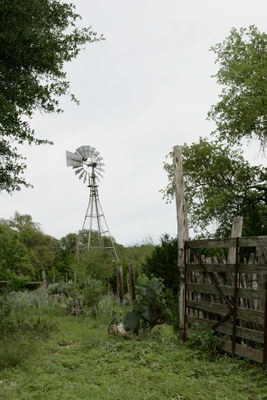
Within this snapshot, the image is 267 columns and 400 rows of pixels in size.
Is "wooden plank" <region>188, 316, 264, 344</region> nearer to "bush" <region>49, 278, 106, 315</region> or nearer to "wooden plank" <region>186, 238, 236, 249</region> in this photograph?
"wooden plank" <region>186, 238, 236, 249</region>

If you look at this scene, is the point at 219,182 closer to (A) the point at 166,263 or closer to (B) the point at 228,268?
(A) the point at 166,263

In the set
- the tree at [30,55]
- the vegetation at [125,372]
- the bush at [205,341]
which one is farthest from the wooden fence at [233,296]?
the tree at [30,55]

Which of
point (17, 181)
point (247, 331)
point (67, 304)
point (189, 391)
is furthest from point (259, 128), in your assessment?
point (189, 391)

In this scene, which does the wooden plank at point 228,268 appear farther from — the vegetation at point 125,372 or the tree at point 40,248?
the tree at point 40,248

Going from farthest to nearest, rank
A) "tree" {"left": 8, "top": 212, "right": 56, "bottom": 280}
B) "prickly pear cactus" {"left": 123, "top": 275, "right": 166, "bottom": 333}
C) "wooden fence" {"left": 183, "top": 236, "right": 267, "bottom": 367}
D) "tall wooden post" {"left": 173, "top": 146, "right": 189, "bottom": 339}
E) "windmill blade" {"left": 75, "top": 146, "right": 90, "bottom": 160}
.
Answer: "tree" {"left": 8, "top": 212, "right": 56, "bottom": 280}, "windmill blade" {"left": 75, "top": 146, "right": 90, "bottom": 160}, "prickly pear cactus" {"left": 123, "top": 275, "right": 166, "bottom": 333}, "tall wooden post" {"left": 173, "top": 146, "right": 189, "bottom": 339}, "wooden fence" {"left": 183, "top": 236, "right": 267, "bottom": 367}

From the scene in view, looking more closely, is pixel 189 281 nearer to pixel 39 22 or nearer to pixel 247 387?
pixel 247 387

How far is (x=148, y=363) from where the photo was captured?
7719 mm

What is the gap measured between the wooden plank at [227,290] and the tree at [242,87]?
1436cm

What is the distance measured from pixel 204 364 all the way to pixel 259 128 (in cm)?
1750

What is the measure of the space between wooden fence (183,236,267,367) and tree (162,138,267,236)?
13460 mm

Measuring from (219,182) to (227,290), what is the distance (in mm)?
16230

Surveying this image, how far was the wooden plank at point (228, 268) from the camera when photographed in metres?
7.26

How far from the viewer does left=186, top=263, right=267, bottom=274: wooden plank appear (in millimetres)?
7258

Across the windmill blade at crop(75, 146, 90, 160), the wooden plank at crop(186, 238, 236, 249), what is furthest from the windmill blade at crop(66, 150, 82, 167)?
the wooden plank at crop(186, 238, 236, 249)
